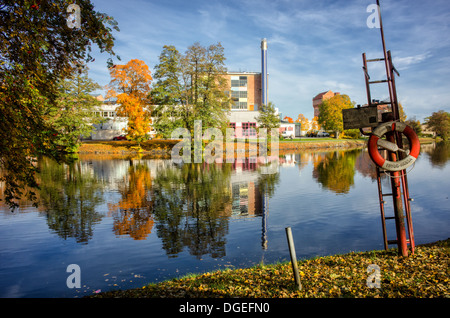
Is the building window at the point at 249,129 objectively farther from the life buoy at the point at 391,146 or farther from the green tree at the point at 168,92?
the life buoy at the point at 391,146

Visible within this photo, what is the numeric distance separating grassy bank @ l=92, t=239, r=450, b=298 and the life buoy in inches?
85.9

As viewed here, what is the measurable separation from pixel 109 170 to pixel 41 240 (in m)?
19.8

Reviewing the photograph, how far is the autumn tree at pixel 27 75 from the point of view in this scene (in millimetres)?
6383

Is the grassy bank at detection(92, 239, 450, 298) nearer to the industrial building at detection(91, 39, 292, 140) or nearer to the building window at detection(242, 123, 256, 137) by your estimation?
the industrial building at detection(91, 39, 292, 140)

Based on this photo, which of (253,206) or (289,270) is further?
(253,206)

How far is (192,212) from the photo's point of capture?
1450 cm

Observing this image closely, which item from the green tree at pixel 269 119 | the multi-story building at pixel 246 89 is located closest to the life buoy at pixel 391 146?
the green tree at pixel 269 119

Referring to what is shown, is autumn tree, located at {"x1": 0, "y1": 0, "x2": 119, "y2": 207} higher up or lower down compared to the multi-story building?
lower down

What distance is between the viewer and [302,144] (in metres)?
60.0

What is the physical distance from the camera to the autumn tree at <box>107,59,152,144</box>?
4553 cm

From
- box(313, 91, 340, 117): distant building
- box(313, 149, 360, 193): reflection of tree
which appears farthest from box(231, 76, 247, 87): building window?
box(313, 91, 340, 117): distant building

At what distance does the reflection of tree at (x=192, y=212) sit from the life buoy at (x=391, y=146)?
528 centimetres

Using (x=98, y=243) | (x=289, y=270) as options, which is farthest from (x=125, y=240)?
(x=289, y=270)
